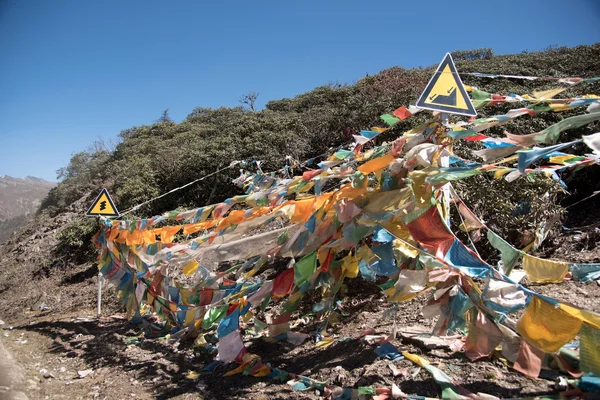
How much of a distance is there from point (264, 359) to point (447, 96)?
124 inches

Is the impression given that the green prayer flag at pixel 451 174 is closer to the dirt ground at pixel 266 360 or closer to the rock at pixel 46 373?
the dirt ground at pixel 266 360

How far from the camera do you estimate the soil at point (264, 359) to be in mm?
2799

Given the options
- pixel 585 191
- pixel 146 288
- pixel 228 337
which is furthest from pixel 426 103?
pixel 585 191

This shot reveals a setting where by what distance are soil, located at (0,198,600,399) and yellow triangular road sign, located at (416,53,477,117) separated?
6.41ft

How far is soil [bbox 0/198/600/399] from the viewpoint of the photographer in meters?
2.80

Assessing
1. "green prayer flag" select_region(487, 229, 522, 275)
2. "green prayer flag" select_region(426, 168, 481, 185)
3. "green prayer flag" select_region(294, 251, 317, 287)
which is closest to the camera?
"green prayer flag" select_region(426, 168, 481, 185)

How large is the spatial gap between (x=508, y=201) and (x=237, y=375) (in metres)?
3.96

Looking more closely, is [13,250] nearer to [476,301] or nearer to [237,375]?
[237,375]

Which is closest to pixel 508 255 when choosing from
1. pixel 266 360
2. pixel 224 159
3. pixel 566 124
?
pixel 566 124

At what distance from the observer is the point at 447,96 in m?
3.04

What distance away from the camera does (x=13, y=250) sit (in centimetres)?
1339

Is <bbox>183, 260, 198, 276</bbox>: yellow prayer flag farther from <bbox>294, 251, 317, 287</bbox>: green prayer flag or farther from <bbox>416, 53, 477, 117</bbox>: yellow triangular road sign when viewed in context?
<bbox>416, 53, 477, 117</bbox>: yellow triangular road sign

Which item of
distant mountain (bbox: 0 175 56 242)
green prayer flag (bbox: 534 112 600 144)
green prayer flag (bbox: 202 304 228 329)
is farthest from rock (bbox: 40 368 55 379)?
Answer: distant mountain (bbox: 0 175 56 242)

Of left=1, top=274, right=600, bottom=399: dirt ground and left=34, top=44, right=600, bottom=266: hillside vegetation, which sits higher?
left=34, top=44, right=600, bottom=266: hillside vegetation
